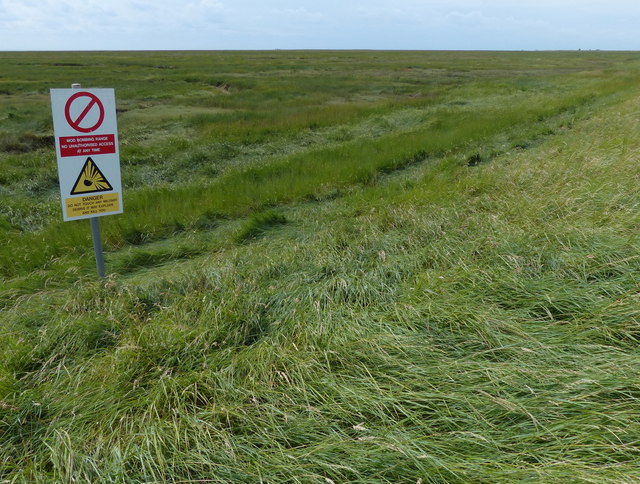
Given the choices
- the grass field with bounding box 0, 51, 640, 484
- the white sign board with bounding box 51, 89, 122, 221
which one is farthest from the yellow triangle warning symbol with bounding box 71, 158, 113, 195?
the grass field with bounding box 0, 51, 640, 484

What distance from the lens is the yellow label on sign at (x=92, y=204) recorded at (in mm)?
4188

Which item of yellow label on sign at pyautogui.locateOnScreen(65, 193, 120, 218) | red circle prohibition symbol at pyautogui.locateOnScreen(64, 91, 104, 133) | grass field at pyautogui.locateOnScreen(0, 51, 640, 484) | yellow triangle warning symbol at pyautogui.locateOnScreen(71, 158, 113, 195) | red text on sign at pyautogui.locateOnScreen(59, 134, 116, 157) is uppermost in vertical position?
red circle prohibition symbol at pyautogui.locateOnScreen(64, 91, 104, 133)

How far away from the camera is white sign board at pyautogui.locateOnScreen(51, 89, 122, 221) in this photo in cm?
391

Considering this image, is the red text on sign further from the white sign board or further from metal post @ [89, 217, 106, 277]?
metal post @ [89, 217, 106, 277]

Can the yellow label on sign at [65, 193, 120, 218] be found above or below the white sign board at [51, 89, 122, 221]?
below

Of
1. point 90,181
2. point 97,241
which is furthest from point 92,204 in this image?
point 97,241

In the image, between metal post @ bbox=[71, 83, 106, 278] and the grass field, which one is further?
metal post @ bbox=[71, 83, 106, 278]

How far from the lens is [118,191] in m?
4.49

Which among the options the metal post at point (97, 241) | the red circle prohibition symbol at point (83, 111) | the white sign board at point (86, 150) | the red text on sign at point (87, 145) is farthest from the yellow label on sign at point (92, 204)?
the red circle prohibition symbol at point (83, 111)

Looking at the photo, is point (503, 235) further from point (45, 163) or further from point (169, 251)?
point (45, 163)

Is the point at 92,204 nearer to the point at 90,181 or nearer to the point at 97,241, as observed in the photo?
the point at 90,181

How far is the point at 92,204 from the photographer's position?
14.3 feet

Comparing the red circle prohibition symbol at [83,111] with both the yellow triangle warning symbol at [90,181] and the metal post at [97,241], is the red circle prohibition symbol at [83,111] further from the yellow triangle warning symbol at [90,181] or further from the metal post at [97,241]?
the metal post at [97,241]

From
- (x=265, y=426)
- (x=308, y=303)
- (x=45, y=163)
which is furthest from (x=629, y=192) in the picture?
(x=45, y=163)
